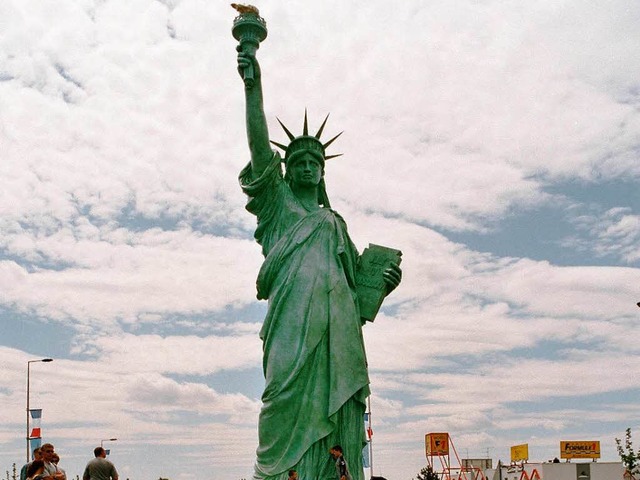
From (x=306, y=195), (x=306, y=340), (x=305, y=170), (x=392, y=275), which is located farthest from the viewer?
(x=306, y=195)

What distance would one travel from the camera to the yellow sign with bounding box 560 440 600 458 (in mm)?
77062

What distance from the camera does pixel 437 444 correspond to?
50125 mm

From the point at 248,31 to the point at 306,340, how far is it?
4.67m

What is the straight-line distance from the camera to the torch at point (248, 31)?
14.1 meters

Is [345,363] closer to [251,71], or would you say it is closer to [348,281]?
[348,281]

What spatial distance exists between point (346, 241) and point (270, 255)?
123 centimetres

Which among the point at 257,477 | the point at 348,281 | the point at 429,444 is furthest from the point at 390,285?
the point at 429,444

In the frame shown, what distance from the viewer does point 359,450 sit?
13508mm

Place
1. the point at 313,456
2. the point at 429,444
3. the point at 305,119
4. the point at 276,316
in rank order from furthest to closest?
1. the point at 429,444
2. the point at 305,119
3. the point at 276,316
4. the point at 313,456

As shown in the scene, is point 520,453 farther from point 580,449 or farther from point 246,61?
point 246,61

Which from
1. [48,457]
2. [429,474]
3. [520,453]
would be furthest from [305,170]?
[520,453]

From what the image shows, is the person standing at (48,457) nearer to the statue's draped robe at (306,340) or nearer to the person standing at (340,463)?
the statue's draped robe at (306,340)

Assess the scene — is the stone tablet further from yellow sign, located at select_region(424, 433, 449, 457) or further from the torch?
yellow sign, located at select_region(424, 433, 449, 457)

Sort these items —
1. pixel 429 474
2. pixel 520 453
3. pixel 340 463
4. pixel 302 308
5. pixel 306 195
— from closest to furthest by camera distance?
pixel 340 463 → pixel 302 308 → pixel 306 195 → pixel 429 474 → pixel 520 453
